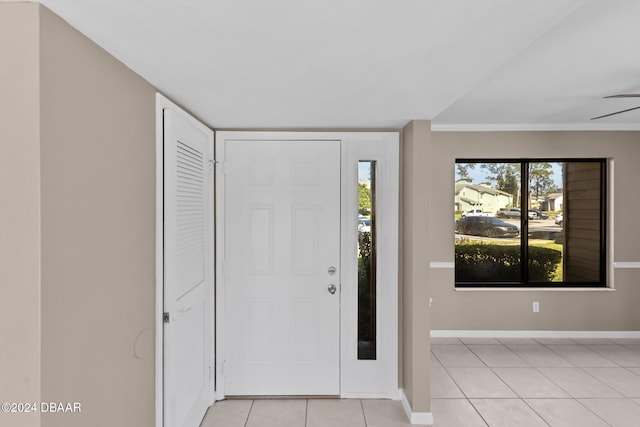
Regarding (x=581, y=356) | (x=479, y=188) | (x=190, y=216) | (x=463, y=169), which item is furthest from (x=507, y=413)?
(x=190, y=216)

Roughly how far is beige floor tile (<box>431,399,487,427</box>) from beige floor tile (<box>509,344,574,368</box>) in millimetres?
1261

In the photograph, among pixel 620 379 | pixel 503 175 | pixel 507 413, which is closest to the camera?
pixel 507 413

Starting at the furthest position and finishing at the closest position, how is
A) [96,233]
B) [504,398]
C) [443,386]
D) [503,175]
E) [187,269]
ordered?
[503,175] < [443,386] < [504,398] < [187,269] < [96,233]

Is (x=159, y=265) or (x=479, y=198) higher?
(x=479, y=198)

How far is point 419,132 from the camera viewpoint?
2869 millimetres

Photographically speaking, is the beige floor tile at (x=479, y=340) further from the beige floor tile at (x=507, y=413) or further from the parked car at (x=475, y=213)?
the parked car at (x=475, y=213)

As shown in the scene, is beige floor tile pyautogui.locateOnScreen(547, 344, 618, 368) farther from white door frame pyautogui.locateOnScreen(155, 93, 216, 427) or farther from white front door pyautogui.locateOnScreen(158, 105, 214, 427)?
white door frame pyautogui.locateOnScreen(155, 93, 216, 427)

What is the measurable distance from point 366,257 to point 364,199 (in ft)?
1.64

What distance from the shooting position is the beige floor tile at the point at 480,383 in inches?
128

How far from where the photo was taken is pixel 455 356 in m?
4.08

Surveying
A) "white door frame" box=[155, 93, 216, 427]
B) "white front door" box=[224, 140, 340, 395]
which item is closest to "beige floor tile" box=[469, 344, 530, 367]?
"white front door" box=[224, 140, 340, 395]

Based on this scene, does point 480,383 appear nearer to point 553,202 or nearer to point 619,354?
point 619,354

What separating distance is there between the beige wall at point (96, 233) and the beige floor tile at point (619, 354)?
176 inches

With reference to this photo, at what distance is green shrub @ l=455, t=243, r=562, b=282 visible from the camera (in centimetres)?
470
